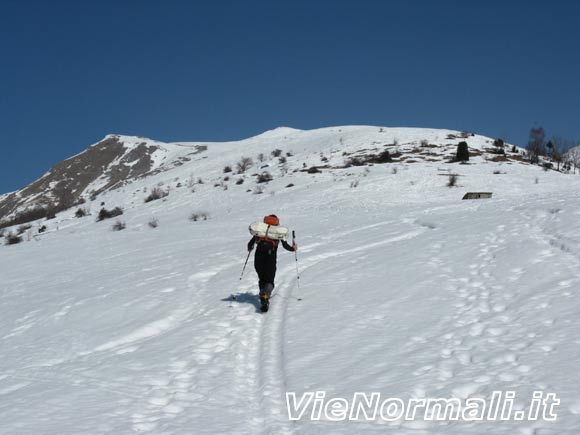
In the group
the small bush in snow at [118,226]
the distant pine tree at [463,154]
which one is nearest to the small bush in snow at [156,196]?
the small bush in snow at [118,226]

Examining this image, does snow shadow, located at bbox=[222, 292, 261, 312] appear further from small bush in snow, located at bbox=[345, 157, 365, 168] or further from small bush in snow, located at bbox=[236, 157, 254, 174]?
small bush in snow, located at bbox=[236, 157, 254, 174]

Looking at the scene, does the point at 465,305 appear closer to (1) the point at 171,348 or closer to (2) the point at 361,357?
(2) the point at 361,357

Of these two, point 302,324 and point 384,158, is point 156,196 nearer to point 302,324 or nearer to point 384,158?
point 384,158

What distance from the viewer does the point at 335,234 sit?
51.1ft

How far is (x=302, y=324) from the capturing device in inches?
302

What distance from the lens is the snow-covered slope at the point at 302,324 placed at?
4820mm

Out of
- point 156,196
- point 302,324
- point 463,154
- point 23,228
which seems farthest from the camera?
point 156,196

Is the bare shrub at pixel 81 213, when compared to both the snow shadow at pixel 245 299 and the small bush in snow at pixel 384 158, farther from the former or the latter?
the snow shadow at pixel 245 299

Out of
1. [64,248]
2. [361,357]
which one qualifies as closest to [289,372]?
[361,357]

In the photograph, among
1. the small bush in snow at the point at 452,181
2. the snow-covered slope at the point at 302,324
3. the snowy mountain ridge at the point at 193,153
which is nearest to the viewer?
the snow-covered slope at the point at 302,324

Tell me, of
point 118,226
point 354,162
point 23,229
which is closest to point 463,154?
point 354,162

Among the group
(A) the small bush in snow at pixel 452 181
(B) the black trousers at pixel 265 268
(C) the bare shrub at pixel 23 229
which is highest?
(C) the bare shrub at pixel 23 229

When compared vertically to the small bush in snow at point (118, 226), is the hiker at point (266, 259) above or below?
below

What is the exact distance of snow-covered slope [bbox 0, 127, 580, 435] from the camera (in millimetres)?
4820
